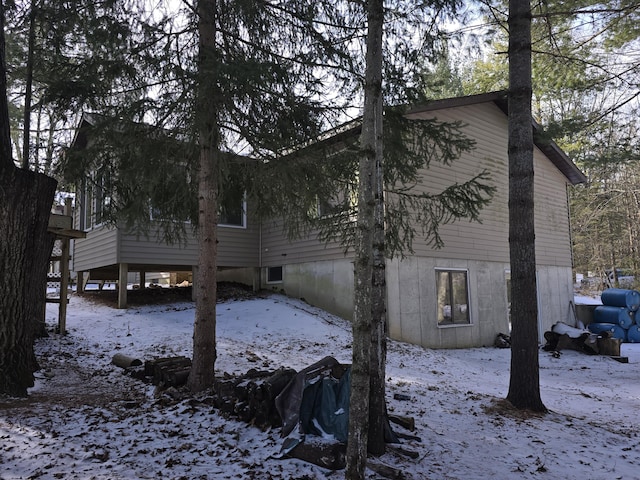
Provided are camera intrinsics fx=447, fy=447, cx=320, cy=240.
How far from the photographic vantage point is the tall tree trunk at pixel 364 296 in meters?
3.21

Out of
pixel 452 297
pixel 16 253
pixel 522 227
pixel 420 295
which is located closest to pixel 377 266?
pixel 522 227

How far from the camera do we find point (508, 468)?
13.2 feet

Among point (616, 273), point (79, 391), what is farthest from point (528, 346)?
point (616, 273)

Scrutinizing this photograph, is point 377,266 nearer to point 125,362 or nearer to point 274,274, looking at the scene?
point 125,362

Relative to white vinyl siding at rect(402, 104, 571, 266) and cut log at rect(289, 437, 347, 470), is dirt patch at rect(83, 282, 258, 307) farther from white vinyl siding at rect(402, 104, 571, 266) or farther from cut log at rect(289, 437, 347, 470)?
cut log at rect(289, 437, 347, 470)

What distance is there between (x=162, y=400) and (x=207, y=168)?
2902 millimetres

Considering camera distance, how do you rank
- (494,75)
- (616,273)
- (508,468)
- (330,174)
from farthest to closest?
(616,273) < (494,75) < (330,174) < (508,468)

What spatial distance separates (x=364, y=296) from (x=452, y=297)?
971 centimetres

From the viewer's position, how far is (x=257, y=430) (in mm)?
4566

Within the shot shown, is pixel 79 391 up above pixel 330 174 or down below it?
below

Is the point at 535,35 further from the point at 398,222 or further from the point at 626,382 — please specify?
the point at 626,382

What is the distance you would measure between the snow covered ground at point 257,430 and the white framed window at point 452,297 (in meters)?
2.37

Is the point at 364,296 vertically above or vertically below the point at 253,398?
above

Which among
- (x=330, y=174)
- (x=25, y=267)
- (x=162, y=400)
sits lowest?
(x=162, y=400)
